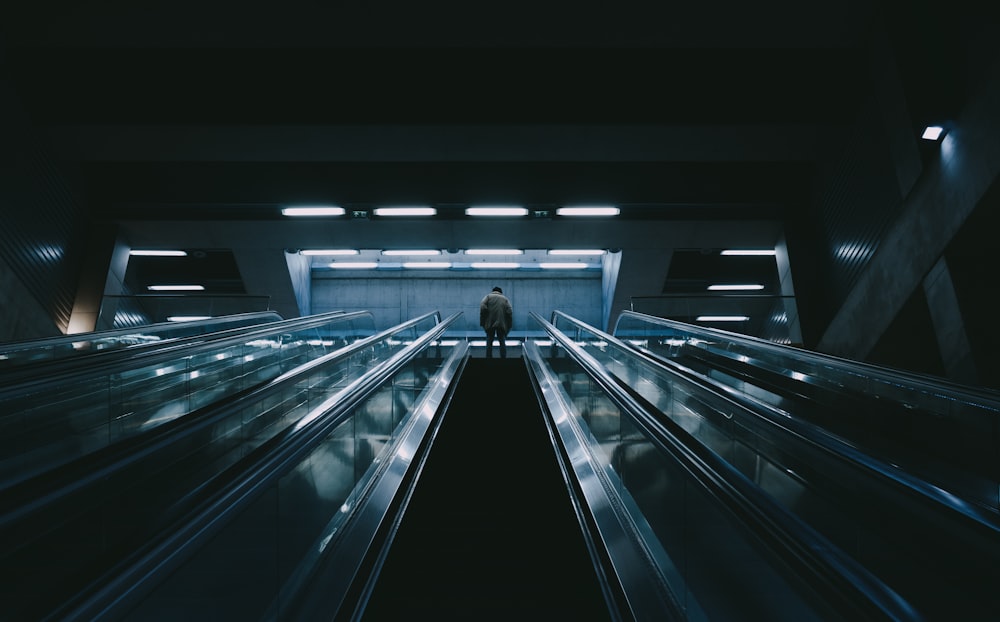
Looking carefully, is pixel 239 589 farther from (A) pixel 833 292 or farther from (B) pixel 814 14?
(A) pixel 833 292

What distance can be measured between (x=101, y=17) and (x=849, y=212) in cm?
1067

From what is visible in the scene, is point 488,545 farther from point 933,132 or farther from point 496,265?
point 496,265

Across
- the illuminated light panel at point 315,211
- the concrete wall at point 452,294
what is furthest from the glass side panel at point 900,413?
the concrete wall at point 452,294

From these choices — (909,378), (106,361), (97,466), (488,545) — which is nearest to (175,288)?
(106,361)

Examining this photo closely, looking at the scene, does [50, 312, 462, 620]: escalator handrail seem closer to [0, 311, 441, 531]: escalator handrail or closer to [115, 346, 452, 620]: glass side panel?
[115, 346, 452, 620]: glass side panel

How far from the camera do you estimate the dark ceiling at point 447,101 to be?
691cm

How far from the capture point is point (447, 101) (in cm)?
816

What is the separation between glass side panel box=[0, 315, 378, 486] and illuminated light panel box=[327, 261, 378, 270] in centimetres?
1041

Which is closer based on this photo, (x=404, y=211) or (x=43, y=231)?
(x=43, y=231)

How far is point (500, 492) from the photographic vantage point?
12.4 ft

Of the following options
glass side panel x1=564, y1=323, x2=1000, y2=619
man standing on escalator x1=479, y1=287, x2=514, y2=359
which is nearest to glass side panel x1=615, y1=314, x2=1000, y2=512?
glass side panel x1=564, y1=323, x2=1000, y2=619

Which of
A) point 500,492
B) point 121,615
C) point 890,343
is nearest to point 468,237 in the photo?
point 890,343

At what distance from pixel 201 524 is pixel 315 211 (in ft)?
31.1

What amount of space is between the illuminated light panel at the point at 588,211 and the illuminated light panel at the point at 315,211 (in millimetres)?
3991
